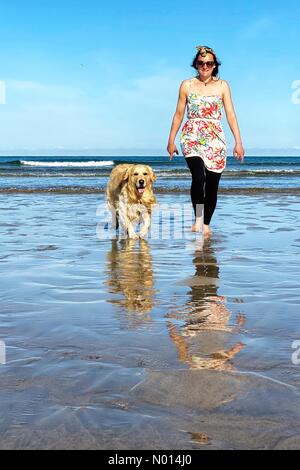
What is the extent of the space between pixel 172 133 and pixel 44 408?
4.80 meters

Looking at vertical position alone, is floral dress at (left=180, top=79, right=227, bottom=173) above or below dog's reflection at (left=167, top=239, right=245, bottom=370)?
above

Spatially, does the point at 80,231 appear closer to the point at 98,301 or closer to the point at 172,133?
the point at 172,133

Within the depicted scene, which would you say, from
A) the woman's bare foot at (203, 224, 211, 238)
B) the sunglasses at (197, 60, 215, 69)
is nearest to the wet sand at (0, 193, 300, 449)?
the woman's bare foot at (203, 224, 211, 238)

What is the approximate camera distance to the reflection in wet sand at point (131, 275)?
3.09 metres

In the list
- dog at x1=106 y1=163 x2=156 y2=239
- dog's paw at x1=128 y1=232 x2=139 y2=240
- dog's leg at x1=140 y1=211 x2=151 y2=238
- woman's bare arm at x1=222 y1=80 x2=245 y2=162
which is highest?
woman's bare arm at x1=222 y1=80 x2=245 y2=162

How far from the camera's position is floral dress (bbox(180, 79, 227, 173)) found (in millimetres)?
5883

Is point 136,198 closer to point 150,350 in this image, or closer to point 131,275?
point 131,275

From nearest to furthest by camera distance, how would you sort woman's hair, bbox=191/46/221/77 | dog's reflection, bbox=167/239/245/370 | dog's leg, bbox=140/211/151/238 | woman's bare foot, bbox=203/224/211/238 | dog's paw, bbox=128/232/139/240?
dog's reflection, bbox=167/239/245/370 → woman's hair, bbox=191/46/221/77 → woman's bare foot, bbox=203/224/211/238 → dog's paw, bbox=128/232/139/240 → dog's leg, bbox=140/211/151/238

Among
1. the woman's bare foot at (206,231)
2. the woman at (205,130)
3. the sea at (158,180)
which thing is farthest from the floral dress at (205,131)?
the sea at (158,180)

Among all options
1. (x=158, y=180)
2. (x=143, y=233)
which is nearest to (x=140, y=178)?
(x=143, y=233)

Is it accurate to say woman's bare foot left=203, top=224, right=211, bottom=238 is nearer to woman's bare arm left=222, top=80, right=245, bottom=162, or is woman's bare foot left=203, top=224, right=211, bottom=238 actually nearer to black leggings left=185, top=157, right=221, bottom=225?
black leggings left=185, top=157, right=221, bottom=225

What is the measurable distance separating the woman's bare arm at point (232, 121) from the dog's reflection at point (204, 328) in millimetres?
2532

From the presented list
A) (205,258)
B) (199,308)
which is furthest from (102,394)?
(205,258)

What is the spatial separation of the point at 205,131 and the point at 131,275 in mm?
2538
